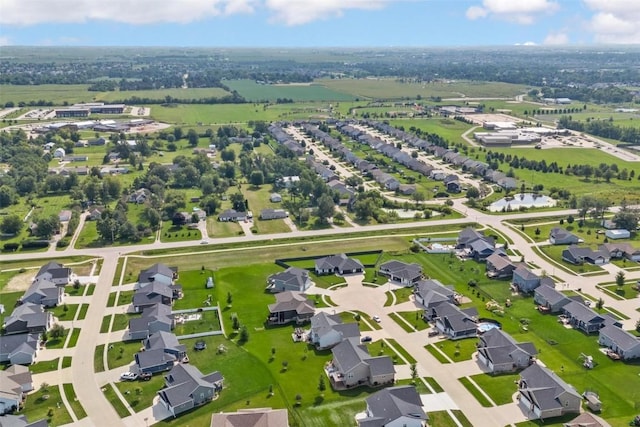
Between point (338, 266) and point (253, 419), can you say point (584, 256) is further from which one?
point (253, 419)

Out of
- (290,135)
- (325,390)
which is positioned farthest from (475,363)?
(290,135)

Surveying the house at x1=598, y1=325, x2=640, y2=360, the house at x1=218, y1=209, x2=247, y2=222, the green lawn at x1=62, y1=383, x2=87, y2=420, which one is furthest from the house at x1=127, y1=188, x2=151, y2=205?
the house at x1=598, y1=325, x2=640, y2=360

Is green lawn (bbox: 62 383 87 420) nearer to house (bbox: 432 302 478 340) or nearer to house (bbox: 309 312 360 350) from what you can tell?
house (bbox: 309 312 360 350)

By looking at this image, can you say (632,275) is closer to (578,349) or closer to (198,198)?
(578,349)

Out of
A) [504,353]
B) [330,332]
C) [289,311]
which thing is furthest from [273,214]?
[504,353]

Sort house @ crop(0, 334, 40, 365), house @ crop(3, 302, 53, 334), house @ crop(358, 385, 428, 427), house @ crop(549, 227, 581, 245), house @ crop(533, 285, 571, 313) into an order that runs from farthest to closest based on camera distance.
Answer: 1. house @ crop(549, 227, 581, 245)
2. house @ crop(533, 285, 571, 313)
3. house @ crop(3, 302, 53, 334)
4. house @ crop(0, 334, 40, 365)
5. house @ crop(358, 385, 428, 427)

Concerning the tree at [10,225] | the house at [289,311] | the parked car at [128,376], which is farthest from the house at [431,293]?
the tree at [10,225]

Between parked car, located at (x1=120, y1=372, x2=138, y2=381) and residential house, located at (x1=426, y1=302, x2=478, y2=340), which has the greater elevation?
residential house, located at (x1=426, y1=302, x2=478, y2=340)
